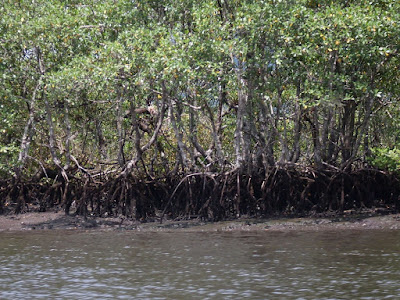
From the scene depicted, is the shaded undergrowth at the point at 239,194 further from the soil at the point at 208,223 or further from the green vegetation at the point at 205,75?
the soil at the point at 208,223

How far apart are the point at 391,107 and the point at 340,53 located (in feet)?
14.3

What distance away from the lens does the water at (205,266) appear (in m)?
9.28

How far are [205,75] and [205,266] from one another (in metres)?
5.84

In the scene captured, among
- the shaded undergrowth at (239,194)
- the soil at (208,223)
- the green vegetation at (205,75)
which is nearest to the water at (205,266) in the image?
the soil at (208,223)

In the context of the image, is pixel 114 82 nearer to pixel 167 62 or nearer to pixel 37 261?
pixel 167 62

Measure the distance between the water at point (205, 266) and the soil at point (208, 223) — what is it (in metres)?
0.93

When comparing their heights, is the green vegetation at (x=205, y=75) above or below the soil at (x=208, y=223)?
above

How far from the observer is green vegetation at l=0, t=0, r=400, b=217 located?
15.3 m

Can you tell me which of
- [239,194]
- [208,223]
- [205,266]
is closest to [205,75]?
[239,194]

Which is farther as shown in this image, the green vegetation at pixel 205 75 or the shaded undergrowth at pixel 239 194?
the shaded undergrowth at pixel 239 194

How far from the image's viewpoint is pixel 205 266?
11.2 meters

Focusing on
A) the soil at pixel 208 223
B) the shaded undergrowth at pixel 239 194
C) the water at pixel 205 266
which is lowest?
the water at pixel 205 266

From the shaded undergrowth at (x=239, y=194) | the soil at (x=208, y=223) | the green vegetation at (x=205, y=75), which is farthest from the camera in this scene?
the shaded undergrowth at (x=239, y=194)

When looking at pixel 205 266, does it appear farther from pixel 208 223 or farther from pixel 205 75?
pixel 208 223
